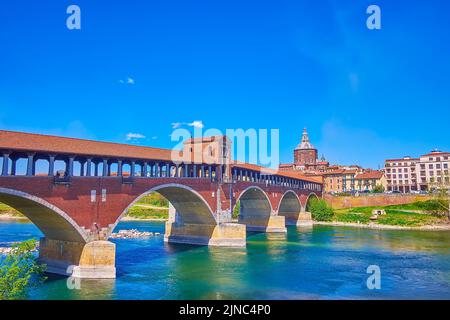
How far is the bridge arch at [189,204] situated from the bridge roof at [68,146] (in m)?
5.44

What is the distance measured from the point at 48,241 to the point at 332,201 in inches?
2645

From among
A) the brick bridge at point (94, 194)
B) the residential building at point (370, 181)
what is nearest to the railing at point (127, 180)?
the brick bridge at point (94, 194)

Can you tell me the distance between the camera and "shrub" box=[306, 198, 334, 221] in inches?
2916

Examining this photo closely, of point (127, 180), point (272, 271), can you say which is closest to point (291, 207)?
point (272, 271)

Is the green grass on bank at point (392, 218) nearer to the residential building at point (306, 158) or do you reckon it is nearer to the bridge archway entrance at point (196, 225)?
the bridge archway entrance at point (196, 225)

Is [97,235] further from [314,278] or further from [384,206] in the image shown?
[384,206]

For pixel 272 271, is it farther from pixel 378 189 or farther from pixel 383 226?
pixel 378 189

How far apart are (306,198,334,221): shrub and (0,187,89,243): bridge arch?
55882 millimetres

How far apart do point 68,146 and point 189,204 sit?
1818 cm

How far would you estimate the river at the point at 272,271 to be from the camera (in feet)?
73.9

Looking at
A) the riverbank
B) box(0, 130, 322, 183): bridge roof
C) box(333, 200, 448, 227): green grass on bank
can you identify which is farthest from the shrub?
box(0, 130, 322, 183): bridge roof

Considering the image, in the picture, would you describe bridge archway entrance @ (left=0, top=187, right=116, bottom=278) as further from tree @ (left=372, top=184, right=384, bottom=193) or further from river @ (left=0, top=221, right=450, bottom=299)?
tree @ (left=372, top=184, right=384, bottom=193)
